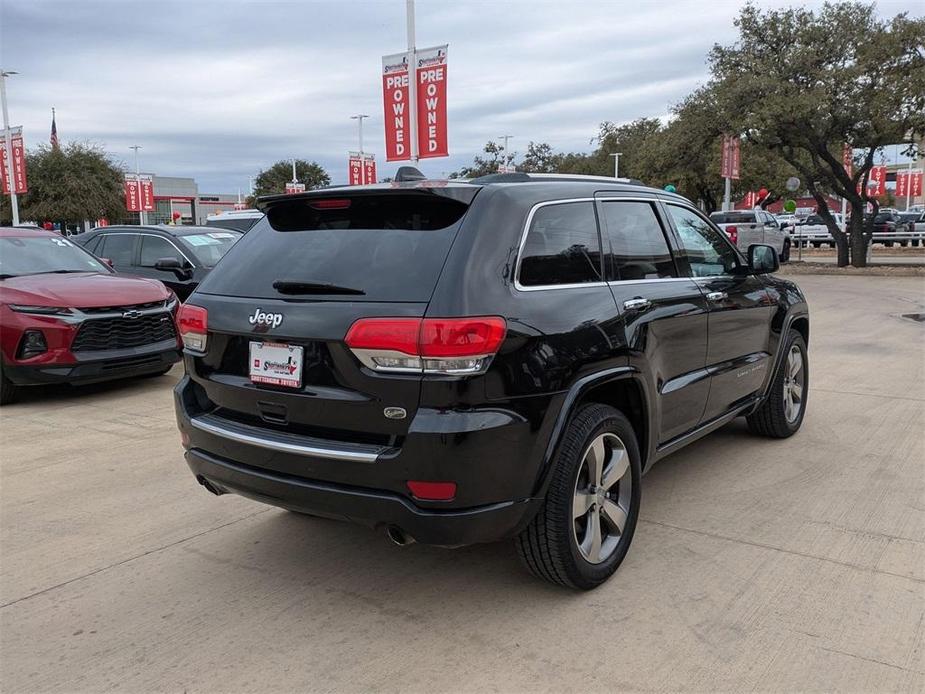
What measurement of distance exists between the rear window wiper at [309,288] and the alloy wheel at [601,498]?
47.1 inches

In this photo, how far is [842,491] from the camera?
4.57 m

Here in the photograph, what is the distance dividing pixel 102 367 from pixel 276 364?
4873 mm

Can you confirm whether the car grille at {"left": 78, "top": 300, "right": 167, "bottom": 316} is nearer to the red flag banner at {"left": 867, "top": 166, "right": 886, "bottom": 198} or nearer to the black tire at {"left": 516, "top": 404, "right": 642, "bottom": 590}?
the black tire at {"left": 516, "top": 404, "right": 642, "bottom": 590}

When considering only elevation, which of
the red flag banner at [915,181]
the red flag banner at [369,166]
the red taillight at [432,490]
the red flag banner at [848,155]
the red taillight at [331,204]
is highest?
the red flag banner at [915,181]

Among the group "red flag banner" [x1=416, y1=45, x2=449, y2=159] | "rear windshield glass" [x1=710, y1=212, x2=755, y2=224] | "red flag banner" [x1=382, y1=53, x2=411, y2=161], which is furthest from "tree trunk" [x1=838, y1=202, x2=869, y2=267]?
"red flag banner" [x1=382, y1=53, x2=411, y2=161]

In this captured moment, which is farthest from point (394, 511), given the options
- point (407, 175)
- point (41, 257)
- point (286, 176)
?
point (286, 176)

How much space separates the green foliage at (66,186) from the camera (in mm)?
42094

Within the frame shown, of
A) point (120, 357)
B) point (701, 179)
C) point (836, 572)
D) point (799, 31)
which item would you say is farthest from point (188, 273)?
point (701, 179)

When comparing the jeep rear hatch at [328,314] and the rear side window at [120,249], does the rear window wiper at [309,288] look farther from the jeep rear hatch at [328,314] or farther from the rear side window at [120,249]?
the rear side window at [120,249]

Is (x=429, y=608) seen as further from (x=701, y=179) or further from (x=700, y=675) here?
(x=701, y=179)

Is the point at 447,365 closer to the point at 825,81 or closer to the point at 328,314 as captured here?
the point at 328,314

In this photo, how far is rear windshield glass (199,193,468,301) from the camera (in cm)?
298

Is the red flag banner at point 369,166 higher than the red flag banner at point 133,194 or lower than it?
higher

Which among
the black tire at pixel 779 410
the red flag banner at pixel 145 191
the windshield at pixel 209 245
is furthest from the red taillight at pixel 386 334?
the red flag banner at pixel 145 191
